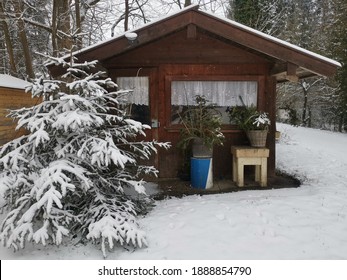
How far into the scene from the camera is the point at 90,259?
3.36m

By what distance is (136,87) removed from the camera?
6137mm

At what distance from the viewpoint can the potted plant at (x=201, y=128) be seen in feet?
18.4

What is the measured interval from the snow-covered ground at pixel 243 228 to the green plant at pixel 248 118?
1208 millimetres

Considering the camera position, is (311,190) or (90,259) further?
(311,190)

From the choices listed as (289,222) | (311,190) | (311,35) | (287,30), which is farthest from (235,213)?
(311,35)

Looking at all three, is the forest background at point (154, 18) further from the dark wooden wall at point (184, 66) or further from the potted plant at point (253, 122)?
the dark wooden wall at point (184, 66)

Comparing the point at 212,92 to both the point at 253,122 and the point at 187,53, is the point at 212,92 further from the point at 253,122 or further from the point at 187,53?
the point at 253,122

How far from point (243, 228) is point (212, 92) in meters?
3.09

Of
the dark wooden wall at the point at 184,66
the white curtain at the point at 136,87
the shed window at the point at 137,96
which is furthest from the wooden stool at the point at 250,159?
the white curtain at the point at 136,87

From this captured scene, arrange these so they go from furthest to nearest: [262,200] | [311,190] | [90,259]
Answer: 1. [311,190]
2. [262,200]
3. [90,259]

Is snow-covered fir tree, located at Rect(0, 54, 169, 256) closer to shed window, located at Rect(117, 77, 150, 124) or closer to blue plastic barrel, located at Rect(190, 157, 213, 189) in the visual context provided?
blue plastic barrel, located at Rect(190, 157, 213, 189)
